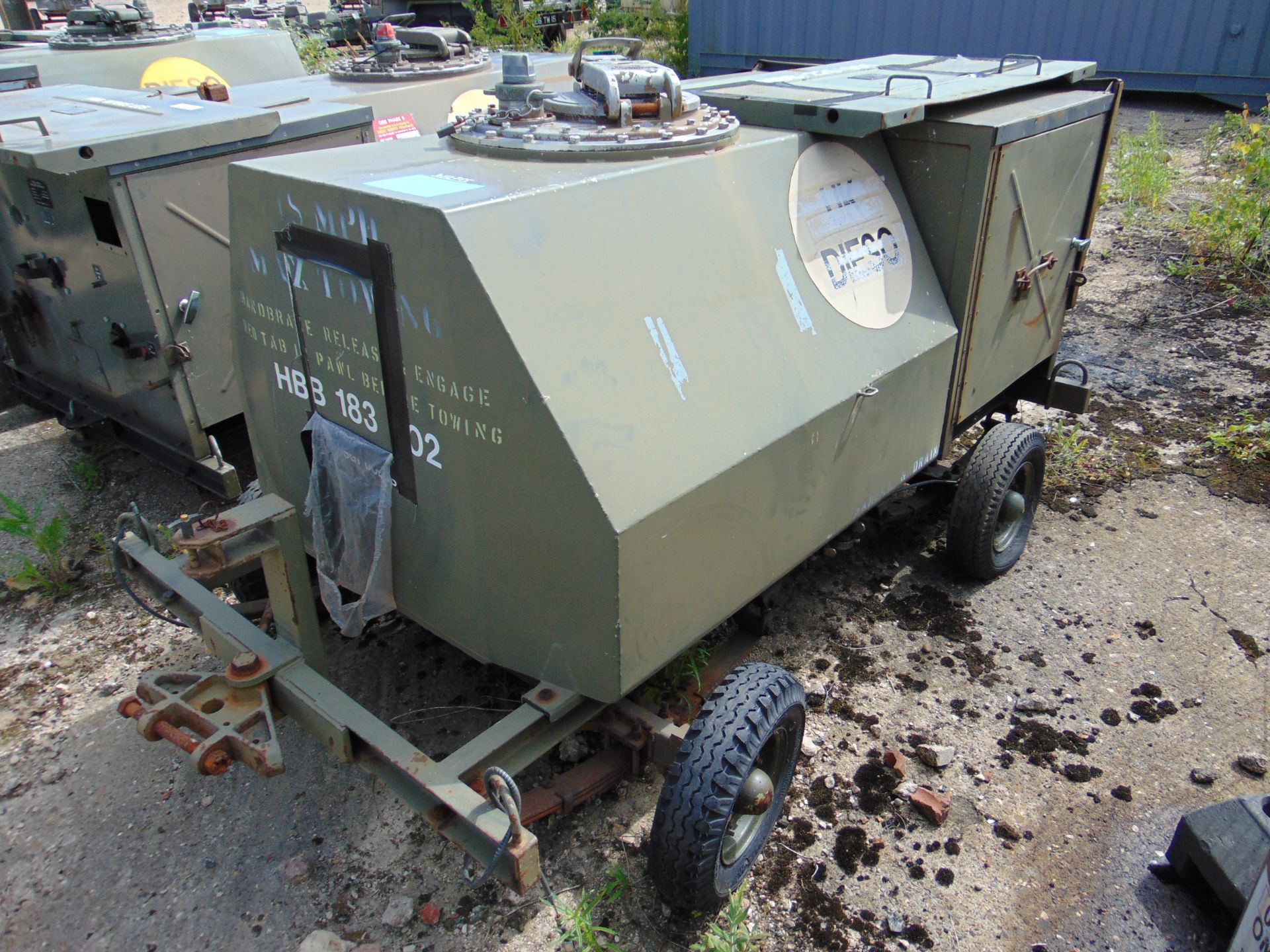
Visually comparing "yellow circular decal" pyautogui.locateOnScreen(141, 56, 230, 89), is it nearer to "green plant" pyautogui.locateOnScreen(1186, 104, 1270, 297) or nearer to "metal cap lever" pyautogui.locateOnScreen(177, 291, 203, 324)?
"metal cap lever" pyautogui.locateOnScreen(177, 291, 203, 324)

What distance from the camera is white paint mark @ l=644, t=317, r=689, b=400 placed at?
2322 millimetres

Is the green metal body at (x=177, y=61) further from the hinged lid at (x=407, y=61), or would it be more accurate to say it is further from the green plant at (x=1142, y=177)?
the green plant at (x=1142, y=177)

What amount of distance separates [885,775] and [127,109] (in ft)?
13.8

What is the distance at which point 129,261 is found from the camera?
3.82 m

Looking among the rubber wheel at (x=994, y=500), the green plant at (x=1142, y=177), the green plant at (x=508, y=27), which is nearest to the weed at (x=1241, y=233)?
the green plant at (x=1142, y=177)

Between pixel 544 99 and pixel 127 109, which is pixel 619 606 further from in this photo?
pixel 127 109

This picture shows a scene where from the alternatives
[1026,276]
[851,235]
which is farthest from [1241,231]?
[851,235]

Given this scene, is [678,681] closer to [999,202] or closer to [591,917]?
[591,917]

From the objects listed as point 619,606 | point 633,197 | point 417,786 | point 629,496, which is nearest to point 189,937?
point 417,786

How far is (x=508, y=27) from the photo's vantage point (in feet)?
40.2

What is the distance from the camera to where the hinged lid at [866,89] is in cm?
296

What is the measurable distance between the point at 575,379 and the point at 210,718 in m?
1.27

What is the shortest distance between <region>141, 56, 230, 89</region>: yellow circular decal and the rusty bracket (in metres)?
5.00

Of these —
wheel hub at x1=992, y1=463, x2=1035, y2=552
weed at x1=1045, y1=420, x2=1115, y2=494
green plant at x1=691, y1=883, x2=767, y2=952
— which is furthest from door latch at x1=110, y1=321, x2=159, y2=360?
weed at x1=1045, y1=420, x2=1115, y2=494
